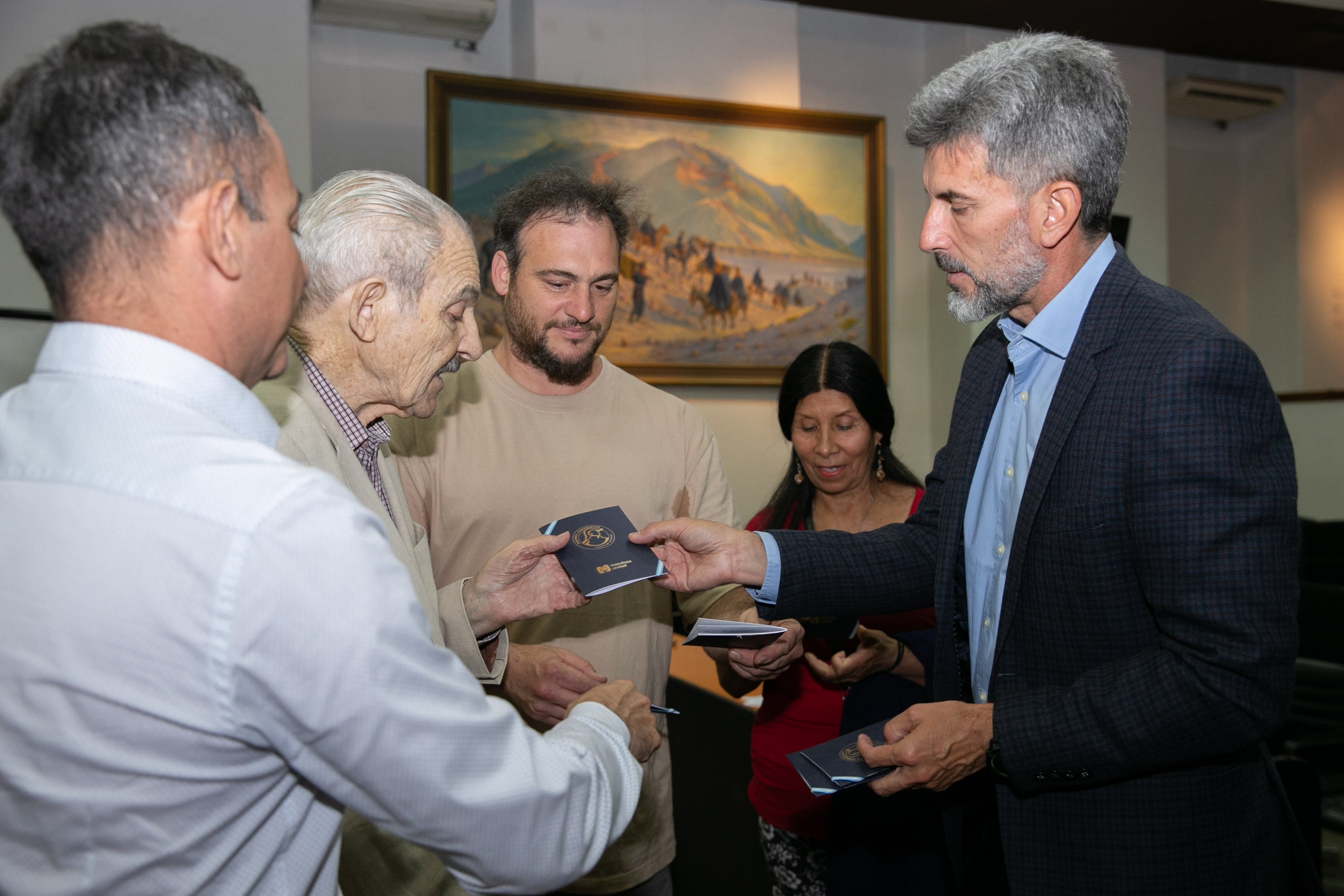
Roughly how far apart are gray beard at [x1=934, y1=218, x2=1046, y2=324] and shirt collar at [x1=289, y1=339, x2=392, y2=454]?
1.07 meters

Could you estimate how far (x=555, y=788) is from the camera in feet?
3.26

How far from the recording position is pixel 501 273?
240 cm

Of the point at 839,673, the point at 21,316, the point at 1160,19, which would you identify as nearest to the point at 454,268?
the point at 839,673

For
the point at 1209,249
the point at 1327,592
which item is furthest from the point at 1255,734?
the point at 1209,249

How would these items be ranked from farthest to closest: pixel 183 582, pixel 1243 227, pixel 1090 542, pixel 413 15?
pixel 1243 227
pixel 413 15
pixel 1090 542
pixel 183 582

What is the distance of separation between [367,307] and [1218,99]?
7132 mm

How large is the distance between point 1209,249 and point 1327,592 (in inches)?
171

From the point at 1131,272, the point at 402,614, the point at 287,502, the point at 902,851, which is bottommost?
the point at 902,851

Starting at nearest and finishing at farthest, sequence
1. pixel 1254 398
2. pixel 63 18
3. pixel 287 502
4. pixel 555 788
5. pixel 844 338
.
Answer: pixel 287 502 → pixel 555 788 → pixel 1254 398 → pixel 63 18 → pixel 844 338

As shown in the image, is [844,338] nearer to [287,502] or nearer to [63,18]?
[63,18]

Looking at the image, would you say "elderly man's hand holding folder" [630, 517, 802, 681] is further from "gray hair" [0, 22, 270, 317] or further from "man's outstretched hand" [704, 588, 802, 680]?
"gray hair" [0, 22, 270, 317]

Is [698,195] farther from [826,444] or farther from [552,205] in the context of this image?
[552,205]

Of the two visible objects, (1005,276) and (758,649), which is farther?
(758,649)

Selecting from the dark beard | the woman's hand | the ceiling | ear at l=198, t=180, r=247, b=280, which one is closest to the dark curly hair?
the dark beard
